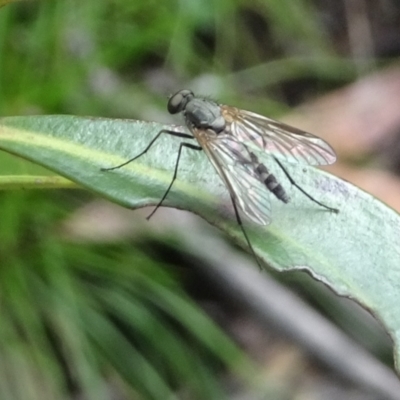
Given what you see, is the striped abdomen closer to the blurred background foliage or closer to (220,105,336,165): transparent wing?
(220,105,336,165): transparent wing

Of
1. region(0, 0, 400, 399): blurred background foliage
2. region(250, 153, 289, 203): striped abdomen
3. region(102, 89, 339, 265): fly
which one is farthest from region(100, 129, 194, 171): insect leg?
region(0, 0, 400, 399): blurred background foliage

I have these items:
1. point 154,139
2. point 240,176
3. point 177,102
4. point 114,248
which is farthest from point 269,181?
point 114,248

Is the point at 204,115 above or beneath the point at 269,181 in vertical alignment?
above

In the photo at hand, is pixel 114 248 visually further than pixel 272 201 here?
Yes

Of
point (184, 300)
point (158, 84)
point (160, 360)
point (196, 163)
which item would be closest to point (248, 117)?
point (196, 163)

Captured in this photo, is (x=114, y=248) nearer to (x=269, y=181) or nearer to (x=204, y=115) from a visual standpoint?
(x=204, y=115)

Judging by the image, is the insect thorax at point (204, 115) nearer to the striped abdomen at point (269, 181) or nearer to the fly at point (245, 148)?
the fly at point (245, 148)

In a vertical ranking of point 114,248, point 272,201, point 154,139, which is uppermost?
point 114,248

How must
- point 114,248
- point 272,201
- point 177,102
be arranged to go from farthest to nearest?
point 114,248 → point 177,102 → point 272,201

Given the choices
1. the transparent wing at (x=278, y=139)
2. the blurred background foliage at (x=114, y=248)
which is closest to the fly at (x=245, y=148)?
the transparent wing at (x=278, y=139)
